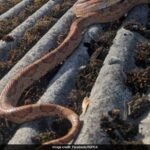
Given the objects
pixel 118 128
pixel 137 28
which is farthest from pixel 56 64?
pixel 118 128

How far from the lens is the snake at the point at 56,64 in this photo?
510 inches

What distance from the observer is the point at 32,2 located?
944 inches

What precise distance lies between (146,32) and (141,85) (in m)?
3.94

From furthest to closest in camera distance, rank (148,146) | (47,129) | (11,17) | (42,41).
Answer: (11,17) → (42,41) → (47,129) → (148,146)

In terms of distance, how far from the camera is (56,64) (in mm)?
16359

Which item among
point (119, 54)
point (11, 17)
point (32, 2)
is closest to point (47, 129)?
point (119, 54)

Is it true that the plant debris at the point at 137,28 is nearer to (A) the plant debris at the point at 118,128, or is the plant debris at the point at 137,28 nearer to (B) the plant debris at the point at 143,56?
(B) the plant debris at the point at 143,56

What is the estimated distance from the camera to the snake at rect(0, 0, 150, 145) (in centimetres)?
1295

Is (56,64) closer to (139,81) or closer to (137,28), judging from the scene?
(137,28)

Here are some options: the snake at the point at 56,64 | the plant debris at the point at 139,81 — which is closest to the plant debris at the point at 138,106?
the plant debris at the point at 139,81

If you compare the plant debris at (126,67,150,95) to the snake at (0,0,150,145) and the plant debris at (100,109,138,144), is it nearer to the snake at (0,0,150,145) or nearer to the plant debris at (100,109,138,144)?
the plant debris at (100,109,138,144)

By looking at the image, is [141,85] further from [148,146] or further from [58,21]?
[58,21]

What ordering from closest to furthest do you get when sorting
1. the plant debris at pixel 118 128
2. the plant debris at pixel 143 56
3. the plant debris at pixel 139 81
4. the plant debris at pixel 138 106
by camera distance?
the plant debris at pixel 118 128
the plant debris at pixel 138 106
the plant debris at pixel 139 81
the plant debris at pixel 143 56

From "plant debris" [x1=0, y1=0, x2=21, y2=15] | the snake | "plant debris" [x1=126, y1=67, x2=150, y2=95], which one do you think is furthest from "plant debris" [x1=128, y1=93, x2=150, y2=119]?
"plant debris" [x1=0, y1=0, x2=21, y2=15]
